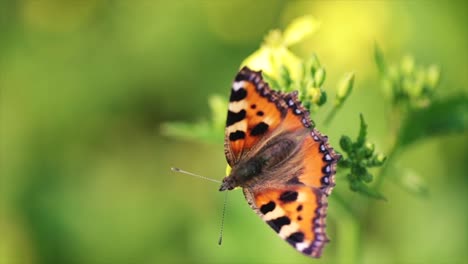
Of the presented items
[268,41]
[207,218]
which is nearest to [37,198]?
[207,218]

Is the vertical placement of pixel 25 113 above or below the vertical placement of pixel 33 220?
above

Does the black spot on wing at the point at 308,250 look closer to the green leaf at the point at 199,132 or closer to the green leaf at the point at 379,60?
the green leaf at the point at 199,132

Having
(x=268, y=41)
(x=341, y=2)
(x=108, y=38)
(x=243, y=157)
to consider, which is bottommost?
(x=243, y=157)

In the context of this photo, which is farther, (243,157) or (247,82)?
(243,157)

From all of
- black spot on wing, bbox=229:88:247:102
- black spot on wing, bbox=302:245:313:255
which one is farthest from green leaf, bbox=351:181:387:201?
black spot on wing, bbox=229:88:247:102

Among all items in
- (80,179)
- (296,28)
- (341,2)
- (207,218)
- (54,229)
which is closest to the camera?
(296,28)

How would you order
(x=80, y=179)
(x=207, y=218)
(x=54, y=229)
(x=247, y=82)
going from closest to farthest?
(x=247, y=82), (x=207, y=218), (x=54, y=229), (x=80, y=179)

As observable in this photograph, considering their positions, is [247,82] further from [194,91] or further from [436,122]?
[194,91]

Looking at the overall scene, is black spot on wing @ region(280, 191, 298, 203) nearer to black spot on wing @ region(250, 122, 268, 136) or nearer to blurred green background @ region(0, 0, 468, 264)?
black spot on wing @ region(250, 122, 268, 136)

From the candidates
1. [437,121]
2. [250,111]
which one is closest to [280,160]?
[250,111]
